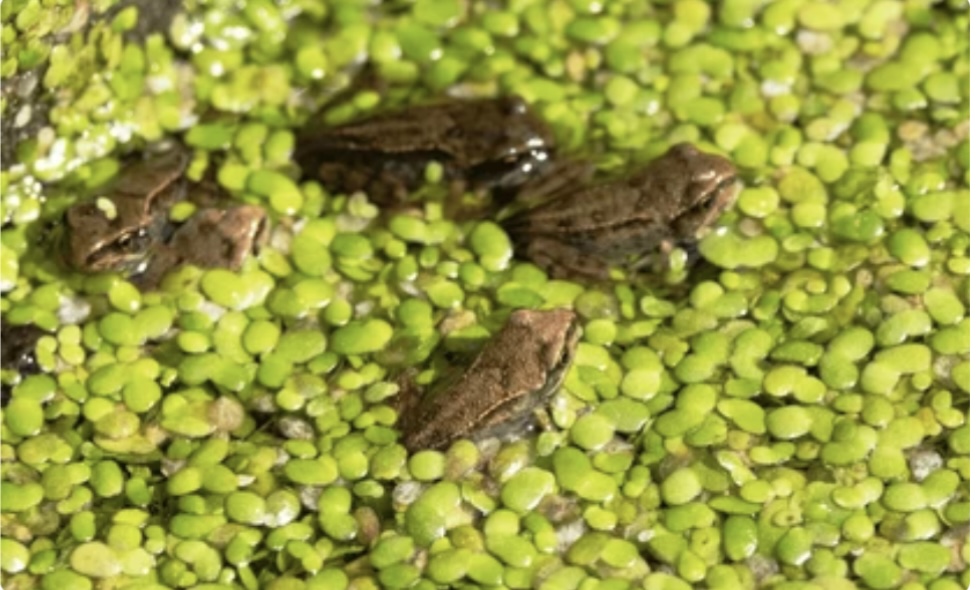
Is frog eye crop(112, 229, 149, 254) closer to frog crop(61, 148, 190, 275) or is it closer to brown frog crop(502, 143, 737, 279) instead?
frog crop(61, 148, 190, 275)

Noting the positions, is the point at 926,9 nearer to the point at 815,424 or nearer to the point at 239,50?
the point at 815,424

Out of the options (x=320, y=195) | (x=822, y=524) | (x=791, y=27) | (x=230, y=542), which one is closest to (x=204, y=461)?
(x=230, y=542)

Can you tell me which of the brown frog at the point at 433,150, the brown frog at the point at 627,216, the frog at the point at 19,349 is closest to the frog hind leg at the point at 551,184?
the brown frog at the point at 433,150

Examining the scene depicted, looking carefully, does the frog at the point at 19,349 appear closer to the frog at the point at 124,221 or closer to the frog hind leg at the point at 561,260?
the frog at the point at 124,221

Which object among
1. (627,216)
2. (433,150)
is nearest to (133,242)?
(433,150)

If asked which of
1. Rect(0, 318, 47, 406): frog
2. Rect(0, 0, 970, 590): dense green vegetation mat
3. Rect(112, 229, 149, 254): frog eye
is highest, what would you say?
Rect(112, 229, 149, 254): frog eye

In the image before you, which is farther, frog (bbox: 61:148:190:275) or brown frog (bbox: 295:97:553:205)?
brown frog (bbox: 295:97:553:205)

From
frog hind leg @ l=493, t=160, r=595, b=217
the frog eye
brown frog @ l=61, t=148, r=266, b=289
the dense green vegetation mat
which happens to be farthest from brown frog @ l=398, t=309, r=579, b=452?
the frog eye
